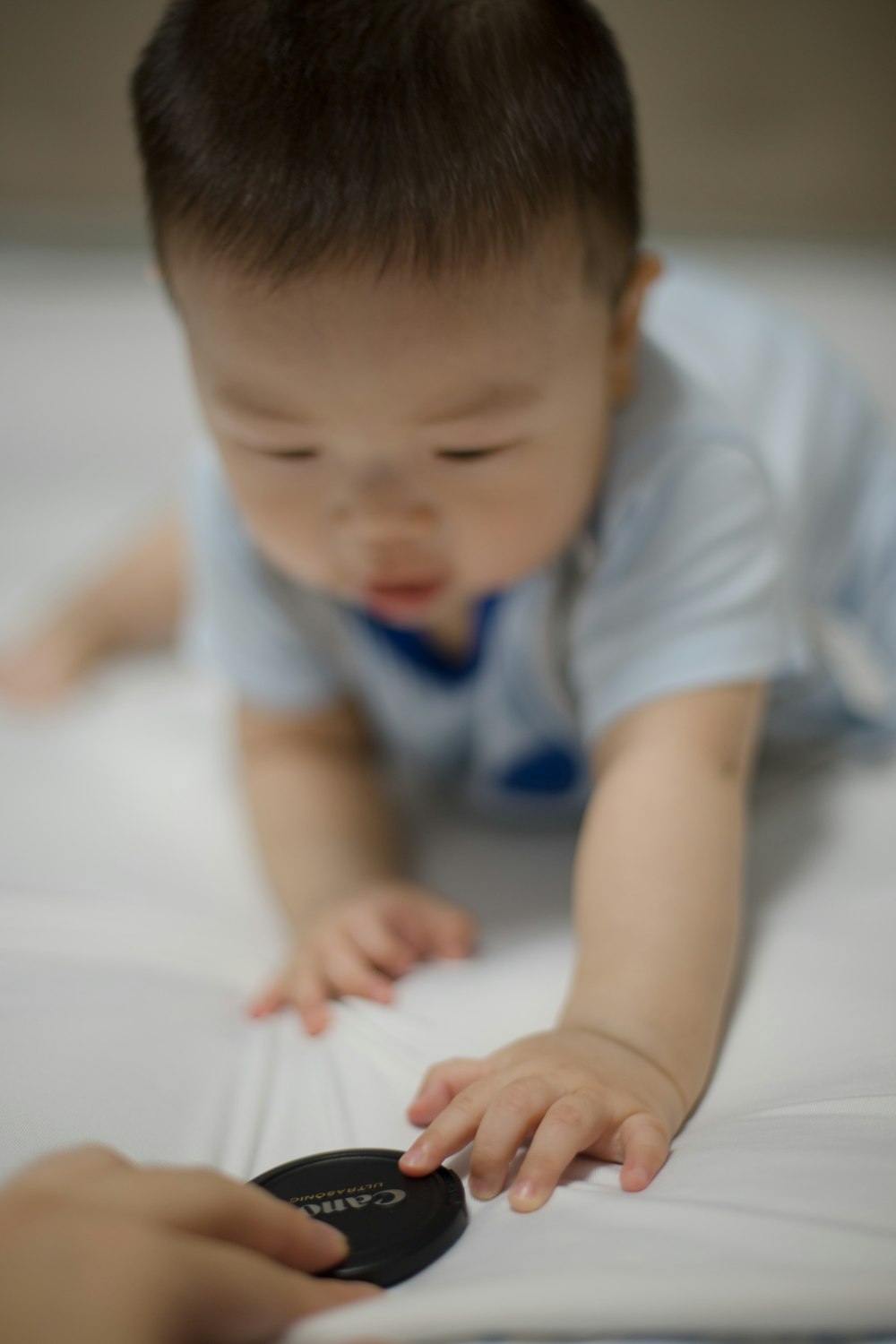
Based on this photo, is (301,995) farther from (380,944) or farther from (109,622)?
(109,622)

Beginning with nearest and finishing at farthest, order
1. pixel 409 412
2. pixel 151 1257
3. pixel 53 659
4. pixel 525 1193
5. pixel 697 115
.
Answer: pixel 151 1257
pixel 525 1193
pixel 409 412
pixel 53 659
pixel 697 115

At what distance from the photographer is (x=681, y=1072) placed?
58 cm

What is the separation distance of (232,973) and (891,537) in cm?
59

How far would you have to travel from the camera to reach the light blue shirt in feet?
2.42

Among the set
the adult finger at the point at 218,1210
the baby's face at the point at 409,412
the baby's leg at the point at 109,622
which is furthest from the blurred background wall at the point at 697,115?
the adult finger at the point at 218,1210

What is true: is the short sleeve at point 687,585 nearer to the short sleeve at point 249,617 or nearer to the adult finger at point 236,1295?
the short sleeve at point 249,617

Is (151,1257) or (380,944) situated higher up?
(151,1257)

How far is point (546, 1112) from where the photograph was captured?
52 centimetres

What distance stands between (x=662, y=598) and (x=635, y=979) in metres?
0.23

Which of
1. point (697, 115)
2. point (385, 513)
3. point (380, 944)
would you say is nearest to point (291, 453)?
point (385, 513)

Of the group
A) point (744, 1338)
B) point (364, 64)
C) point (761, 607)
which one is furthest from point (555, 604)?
point (744, 1338)

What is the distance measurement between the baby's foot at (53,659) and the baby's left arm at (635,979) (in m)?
0.54

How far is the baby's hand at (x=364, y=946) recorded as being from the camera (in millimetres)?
703

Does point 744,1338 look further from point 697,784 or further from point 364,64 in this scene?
point 364,64
